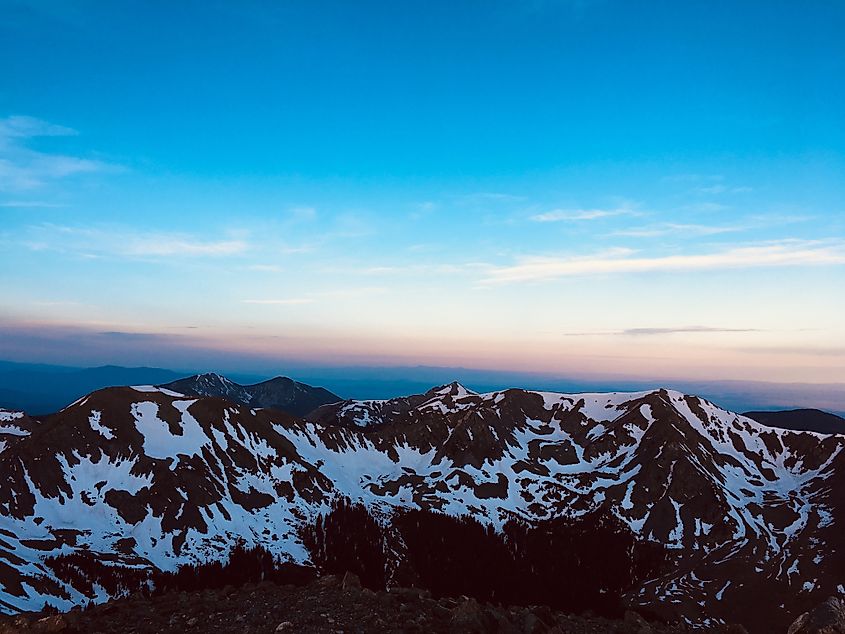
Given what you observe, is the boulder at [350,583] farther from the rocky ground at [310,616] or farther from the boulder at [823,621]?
the boulder at [823,621]

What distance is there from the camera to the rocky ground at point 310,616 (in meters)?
20.7

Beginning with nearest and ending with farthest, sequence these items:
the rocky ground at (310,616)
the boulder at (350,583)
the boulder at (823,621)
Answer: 1. the boulder at (823,621)
2. the rocky ground at (310,616)
3. the boulder at (350,583)

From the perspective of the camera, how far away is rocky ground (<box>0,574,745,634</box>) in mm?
20719

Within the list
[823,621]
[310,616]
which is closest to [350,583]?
[310,616]

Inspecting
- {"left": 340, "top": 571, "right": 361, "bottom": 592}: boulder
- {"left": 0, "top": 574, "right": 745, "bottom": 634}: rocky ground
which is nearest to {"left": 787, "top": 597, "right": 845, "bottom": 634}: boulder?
{"left": 0, "top": 574, "right": 745, "bottom": 634}: rocky ground

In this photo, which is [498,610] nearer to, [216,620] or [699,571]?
[216,620]

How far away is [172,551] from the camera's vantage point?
16138 centimetres

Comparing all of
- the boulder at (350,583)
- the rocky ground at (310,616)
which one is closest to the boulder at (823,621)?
the rocky ground at (310,616)

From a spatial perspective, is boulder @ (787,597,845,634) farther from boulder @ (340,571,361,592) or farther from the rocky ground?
boulder @ (340,571,361,592)

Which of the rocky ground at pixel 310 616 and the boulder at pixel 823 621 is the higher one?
the boulder at pixel 823 621

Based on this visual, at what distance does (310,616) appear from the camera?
2197cm

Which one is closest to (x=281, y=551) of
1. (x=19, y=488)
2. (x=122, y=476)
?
(x=122, y=476)

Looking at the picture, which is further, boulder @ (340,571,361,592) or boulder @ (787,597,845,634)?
boulder @ (340,571,361,592)

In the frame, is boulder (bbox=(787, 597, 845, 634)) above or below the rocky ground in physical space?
above
